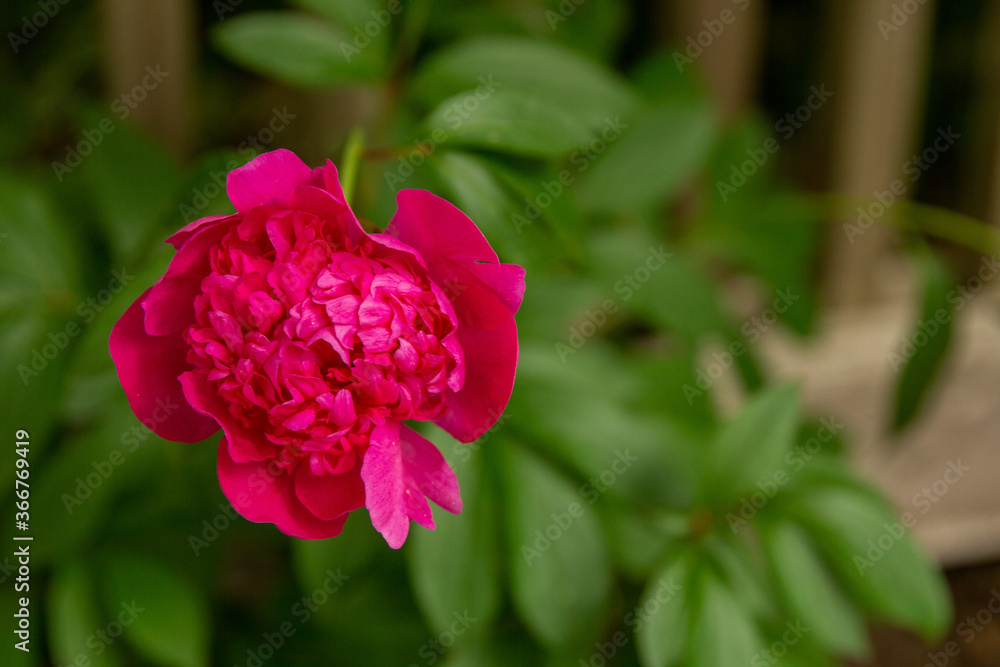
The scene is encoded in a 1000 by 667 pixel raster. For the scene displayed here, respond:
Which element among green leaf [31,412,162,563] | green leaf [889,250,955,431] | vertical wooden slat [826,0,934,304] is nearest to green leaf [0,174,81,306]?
green leaf [31,412,162,563]

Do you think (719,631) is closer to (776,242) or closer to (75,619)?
(75,619)

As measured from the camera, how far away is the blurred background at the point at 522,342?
2.33 ft

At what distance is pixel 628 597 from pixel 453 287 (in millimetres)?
627

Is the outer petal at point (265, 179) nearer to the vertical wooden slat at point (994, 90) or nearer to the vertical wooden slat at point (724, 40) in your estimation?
the vertical wooden slat at point (724, 40)

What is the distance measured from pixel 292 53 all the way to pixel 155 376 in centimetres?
39

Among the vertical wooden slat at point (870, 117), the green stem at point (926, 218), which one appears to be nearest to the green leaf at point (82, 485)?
the green stem at point (926, 218)

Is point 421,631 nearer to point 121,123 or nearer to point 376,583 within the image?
point 376,583

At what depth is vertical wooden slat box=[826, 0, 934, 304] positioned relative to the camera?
1289mm

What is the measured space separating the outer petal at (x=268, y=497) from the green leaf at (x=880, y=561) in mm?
515

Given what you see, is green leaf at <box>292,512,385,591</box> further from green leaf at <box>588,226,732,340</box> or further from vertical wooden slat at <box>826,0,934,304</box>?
vertical wooden slat at <box>826,0,934,304</box>

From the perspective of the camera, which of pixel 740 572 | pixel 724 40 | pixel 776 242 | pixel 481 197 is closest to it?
pixel 481 197

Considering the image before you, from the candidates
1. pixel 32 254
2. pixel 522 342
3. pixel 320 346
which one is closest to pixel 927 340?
pixel 522 342

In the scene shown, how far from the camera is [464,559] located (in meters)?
0.72

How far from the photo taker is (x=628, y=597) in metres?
0.96
